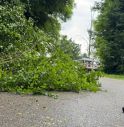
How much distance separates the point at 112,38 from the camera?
48938 mm

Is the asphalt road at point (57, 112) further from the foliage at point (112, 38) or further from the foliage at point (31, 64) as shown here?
the foliage at point (112, 38)

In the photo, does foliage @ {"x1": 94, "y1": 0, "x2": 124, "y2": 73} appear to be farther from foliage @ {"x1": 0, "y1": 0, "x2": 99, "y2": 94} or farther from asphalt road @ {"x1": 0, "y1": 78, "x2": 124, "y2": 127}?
asphalt road @ {"x1": 0, "y1": 78, "x2": 124, "y2": 127}

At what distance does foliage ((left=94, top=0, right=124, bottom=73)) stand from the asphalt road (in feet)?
120

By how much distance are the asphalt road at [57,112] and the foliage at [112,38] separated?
36.5 metres

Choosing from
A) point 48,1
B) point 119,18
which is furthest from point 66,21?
point 119,18

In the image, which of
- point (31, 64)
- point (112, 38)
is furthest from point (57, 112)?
point (112, 38)

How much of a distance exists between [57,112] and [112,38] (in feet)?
135

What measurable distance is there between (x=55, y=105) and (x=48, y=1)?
17.6m

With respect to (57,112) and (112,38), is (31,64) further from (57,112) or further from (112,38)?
(112,38)

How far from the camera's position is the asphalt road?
7070mm

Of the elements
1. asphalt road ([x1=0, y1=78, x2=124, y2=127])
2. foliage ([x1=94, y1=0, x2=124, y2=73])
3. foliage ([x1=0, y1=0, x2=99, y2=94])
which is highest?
foliage ([x1=94, y1=0, x2=124, y2=73])

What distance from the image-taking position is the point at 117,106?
10.2 meters

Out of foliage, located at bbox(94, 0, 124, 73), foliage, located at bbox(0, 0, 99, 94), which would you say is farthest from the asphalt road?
foliage, located at bbox(94, 0, 124, 73)

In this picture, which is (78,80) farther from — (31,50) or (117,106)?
(117,106)
